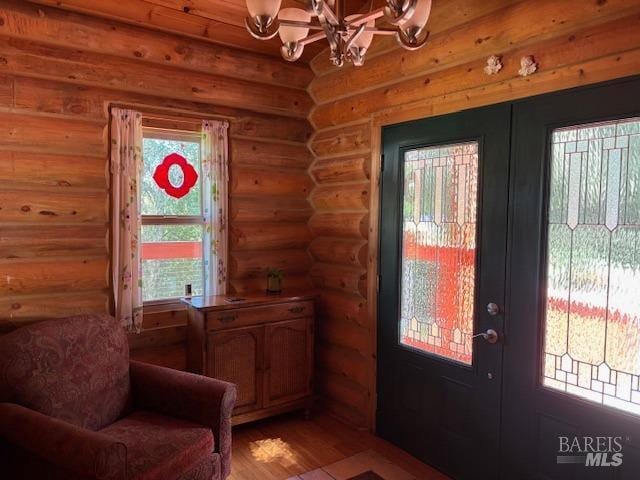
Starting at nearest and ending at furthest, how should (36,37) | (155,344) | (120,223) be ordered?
1. (36,37)
2. (120,223)
3. (155,344)

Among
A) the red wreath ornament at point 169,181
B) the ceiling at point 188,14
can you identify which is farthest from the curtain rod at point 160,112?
the ceiling at point 188,14

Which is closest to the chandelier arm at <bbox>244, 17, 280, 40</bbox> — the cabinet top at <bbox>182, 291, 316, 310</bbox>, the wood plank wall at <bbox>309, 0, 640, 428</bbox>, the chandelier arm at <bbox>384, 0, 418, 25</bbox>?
the chandelier arm at <bbox>384, 0, 418, 25</bbox>

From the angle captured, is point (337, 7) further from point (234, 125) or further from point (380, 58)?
point (234, 125)

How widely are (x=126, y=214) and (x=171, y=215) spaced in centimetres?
38

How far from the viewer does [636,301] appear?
2035 mm

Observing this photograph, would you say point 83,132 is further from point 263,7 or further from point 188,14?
point 263,7

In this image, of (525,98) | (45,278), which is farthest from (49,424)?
(525,98)

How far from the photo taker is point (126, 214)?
3.14m

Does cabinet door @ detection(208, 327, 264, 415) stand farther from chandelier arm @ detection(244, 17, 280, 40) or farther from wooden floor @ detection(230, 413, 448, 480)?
chandelier arm @ detection(244, 17, 280, 40)

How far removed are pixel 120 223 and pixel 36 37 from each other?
1.18 metres

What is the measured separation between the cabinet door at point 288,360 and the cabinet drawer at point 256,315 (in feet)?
0.18

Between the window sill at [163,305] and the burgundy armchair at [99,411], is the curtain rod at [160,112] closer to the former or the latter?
the window sill at [163,305]

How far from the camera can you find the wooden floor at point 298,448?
2934mm

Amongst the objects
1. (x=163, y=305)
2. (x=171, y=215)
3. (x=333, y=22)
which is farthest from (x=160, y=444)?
(x=333, y=22)
